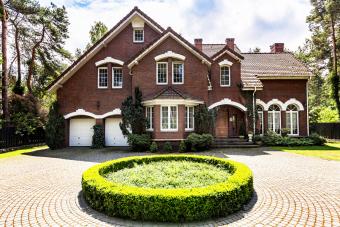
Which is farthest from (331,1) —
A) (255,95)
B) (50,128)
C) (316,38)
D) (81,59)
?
(50,128)

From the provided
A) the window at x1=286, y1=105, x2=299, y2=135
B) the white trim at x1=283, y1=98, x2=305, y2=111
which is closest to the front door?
the white trim at x1=283, y1=98, x2=305, y2=111

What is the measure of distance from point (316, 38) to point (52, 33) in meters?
32.6

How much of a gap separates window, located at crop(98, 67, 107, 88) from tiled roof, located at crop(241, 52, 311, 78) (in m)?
11.9

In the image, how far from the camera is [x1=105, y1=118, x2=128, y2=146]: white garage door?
20.4m

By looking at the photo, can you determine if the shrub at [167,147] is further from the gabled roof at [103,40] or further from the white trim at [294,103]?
the white trim at [294,103]

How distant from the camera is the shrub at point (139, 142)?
16.9 m

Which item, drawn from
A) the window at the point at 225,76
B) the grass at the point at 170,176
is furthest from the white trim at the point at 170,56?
the grass at the point at 170,176

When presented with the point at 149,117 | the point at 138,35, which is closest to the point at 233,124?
the point at 149,117

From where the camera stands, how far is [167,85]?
61.5 ft

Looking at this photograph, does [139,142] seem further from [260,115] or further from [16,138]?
[260,115]

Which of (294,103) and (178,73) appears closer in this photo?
(178,73)

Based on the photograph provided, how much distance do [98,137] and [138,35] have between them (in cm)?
908

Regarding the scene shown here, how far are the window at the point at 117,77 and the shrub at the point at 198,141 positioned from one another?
295 inches

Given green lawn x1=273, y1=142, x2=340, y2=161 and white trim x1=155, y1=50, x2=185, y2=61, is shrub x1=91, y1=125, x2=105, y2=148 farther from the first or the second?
green lawn x1=273, y1=142, x2=340, y2=161
